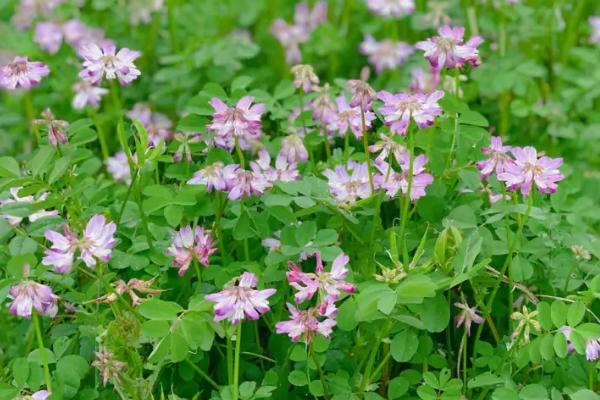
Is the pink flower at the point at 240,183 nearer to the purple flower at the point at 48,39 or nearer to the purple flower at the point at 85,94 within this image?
the purple flower at the point at 85,94

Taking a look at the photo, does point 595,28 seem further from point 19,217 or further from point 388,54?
point 19,217

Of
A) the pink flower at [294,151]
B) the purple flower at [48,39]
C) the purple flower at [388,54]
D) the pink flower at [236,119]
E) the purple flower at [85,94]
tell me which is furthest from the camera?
the purple flower at [388,54]

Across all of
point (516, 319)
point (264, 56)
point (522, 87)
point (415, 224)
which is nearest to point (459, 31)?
point (415, 224)

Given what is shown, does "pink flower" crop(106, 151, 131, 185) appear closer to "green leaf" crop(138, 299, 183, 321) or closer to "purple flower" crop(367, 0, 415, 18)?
"green leaf" crop(138, 299, 183, 321)

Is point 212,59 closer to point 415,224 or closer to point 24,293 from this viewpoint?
point 415,224

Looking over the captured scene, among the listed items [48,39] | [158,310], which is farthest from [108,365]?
[48,39]

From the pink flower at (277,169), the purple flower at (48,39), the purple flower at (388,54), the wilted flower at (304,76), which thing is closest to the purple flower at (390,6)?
the purple flower at (388,54)
